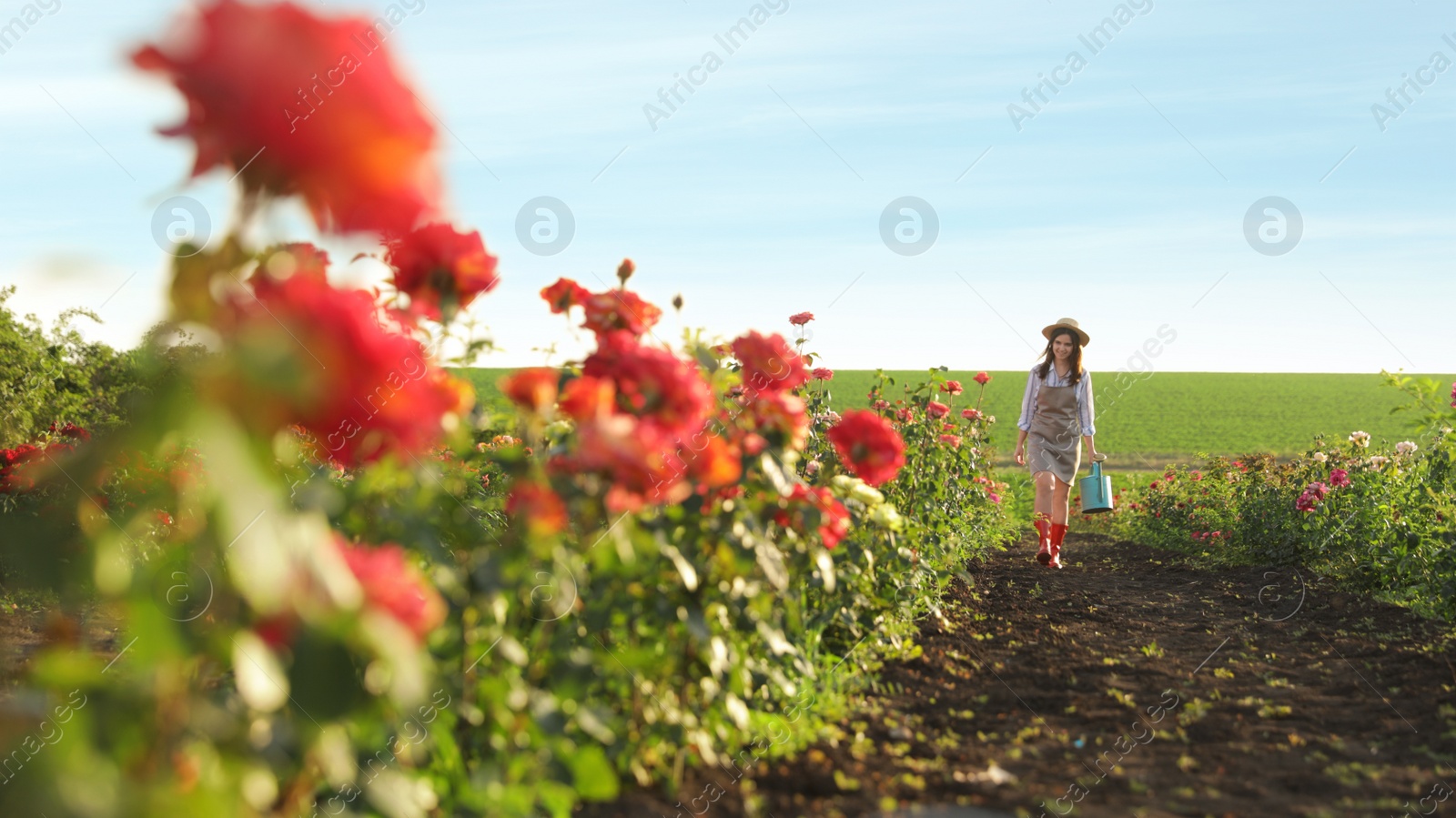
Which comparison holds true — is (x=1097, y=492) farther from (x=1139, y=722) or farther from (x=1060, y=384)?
(x=1139, y=722)

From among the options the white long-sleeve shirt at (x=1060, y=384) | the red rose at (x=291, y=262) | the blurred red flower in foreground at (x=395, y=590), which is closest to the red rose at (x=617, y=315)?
the red rose at (x=291, y=262)

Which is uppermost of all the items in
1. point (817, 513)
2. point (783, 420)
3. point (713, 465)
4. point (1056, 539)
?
point (783, 420)

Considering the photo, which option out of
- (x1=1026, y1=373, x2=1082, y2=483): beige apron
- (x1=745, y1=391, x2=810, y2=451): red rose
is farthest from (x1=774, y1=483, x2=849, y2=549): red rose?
(x1=1026, y1=373, x2=1082, y2=483): beige apron

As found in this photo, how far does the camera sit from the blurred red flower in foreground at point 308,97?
127 centimetres

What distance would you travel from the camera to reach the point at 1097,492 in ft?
26.7

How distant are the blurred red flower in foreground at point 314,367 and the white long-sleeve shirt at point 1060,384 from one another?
21.7ft

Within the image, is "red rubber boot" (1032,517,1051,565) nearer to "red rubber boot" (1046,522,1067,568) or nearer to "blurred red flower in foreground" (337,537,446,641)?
"red rubber boot" (1046,522,1067,568)

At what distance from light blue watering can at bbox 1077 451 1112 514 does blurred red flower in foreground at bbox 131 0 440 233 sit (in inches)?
296

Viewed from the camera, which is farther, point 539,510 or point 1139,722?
point 1139,722

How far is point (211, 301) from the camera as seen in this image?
136cm

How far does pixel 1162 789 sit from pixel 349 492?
2.50 m

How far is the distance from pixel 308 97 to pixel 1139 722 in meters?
3.54

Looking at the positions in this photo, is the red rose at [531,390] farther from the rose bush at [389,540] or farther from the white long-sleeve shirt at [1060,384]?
the white long-sleeve shirt at [1060,384]

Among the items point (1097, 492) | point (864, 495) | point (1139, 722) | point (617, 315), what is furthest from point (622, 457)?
point (1097, 492)
